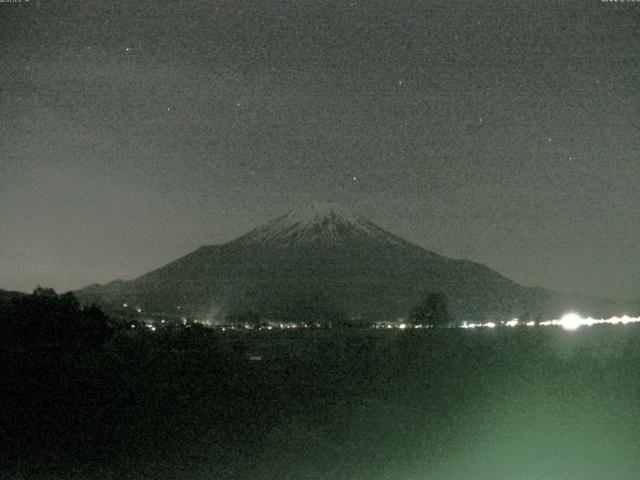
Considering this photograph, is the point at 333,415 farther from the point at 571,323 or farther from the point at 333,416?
the point at 571,323

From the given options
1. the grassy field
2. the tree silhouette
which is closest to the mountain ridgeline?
the tree silhouette

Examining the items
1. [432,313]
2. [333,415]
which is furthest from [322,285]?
[333,415]

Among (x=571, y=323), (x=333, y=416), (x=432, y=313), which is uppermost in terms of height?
(x=432, y=313)

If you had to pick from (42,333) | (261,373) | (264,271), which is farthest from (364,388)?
(264,271)

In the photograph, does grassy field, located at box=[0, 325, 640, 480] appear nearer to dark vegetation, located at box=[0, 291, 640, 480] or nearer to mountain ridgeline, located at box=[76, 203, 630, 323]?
dark vegetation, located at box=[0, 291, 640, 480]

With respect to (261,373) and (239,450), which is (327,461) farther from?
(261,373)

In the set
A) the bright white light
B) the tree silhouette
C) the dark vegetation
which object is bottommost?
the dark vegetation

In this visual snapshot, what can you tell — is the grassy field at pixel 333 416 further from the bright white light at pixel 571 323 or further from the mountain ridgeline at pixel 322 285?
the mountain ridgeline at pixel 322 285

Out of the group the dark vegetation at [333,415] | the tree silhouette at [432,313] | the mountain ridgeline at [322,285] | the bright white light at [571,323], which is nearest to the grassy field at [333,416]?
the dark vegetation at [333,415]
